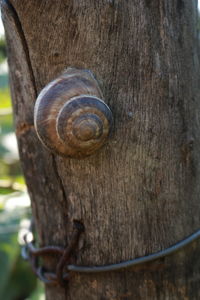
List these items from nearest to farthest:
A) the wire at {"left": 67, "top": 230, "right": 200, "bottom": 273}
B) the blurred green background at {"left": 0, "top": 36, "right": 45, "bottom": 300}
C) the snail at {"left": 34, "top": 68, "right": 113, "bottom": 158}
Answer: the snail at {"left": 34, "top": 68, "right": 113, "bottom": 158} < the wire at {"left": 67, "top": 230, "right": 200, "bottom": 273} < the blurred green background at {"left": 0, "top": 36, "right": 45, "bottom": 300}

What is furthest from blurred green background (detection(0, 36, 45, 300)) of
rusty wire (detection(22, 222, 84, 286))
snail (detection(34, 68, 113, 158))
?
snail (detection(34, 68, 113, 158))

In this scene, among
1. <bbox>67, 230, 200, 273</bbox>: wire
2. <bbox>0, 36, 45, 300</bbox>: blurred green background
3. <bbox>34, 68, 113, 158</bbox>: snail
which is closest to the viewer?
<bbox>34, 68, 113, 158</bbox>: snail

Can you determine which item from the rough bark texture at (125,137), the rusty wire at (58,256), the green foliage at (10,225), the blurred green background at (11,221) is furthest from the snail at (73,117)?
the green foliage at (10,225)

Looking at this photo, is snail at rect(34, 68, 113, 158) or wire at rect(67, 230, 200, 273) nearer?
snail at rect(34, 68, 113, 158)

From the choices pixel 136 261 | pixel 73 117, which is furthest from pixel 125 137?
pixel 136 261

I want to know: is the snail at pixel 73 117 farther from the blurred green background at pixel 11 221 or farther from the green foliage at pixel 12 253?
the green foliage at pixel 12 253

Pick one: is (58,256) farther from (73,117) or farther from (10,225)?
(10,225)

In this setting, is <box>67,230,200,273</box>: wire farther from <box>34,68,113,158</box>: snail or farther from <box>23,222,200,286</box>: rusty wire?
<box>34,68,113,158</box>: snail
